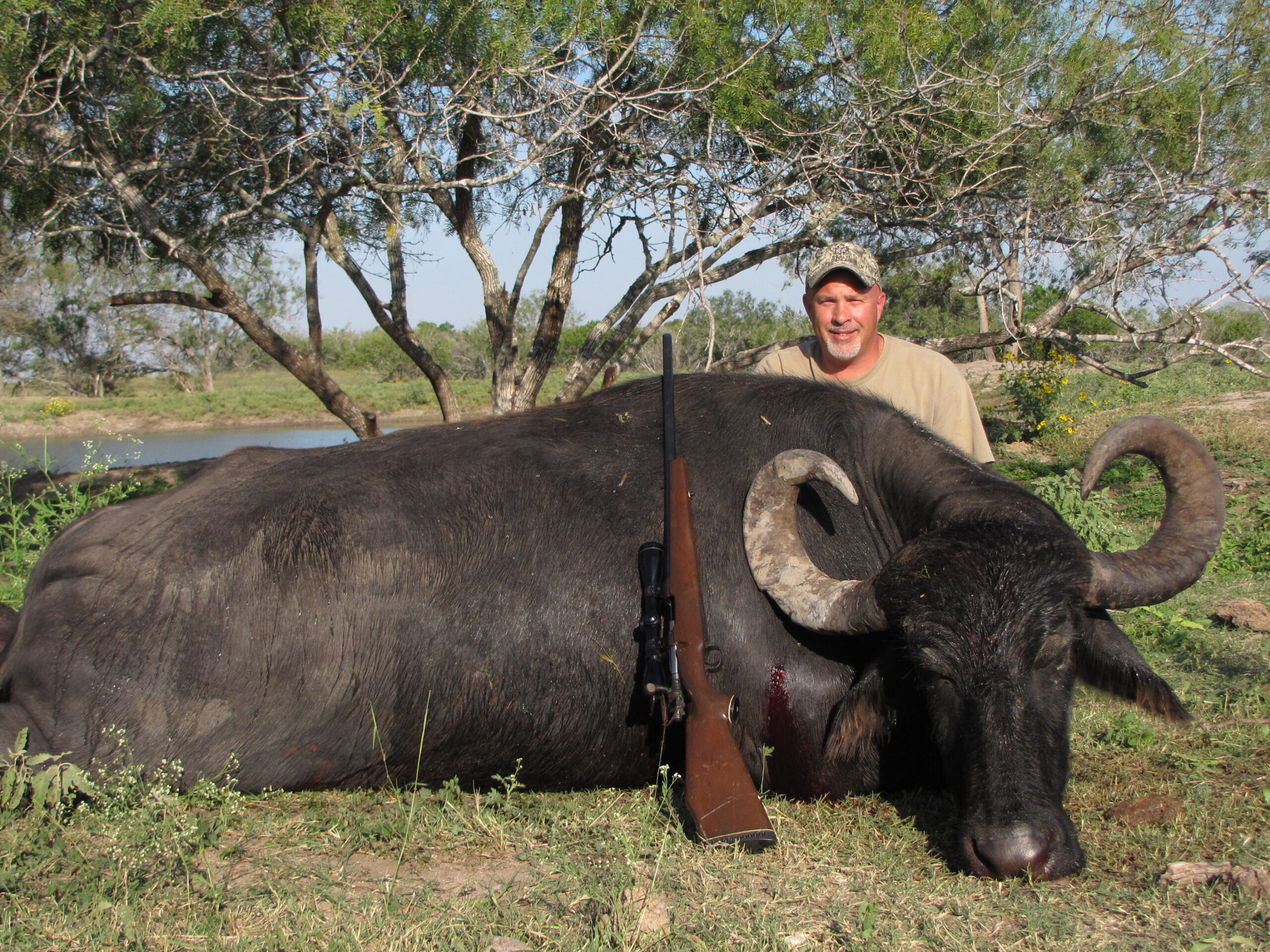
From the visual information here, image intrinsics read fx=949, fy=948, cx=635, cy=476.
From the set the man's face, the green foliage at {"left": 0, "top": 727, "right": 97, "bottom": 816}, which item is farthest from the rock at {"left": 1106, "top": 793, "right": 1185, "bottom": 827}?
the green foliage at {"left": 0, "top": 727, "right": 97, "bottom": 816}

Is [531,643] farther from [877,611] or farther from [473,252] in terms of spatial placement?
[473,252]

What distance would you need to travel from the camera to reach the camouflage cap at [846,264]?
14.6 feet

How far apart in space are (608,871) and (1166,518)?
7.24ft

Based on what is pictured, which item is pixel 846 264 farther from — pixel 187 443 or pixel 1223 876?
pixel 187 443

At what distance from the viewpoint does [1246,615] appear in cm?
526

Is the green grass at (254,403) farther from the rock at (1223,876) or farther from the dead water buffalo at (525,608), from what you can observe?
the rock at (1223,876)

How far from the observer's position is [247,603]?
11.4ft

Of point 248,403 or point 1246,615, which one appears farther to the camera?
point 248,403

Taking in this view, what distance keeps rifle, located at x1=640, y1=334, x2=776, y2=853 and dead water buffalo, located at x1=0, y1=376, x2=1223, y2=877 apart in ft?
0.61

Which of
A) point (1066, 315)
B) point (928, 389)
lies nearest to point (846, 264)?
point (928, 389)

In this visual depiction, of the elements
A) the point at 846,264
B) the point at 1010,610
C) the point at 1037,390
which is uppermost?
the point at 846,264

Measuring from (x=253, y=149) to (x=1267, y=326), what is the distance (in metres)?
24.8

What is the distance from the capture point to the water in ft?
55.4

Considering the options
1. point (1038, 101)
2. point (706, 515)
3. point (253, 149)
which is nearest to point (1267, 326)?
point (1038, 101)
